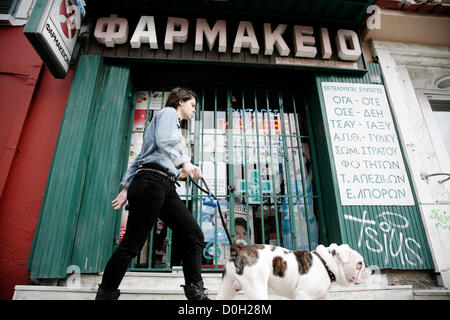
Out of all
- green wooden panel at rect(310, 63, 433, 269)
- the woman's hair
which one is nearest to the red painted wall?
the woman's hair

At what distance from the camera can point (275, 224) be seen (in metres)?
3.96

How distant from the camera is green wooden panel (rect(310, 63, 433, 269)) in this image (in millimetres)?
3389

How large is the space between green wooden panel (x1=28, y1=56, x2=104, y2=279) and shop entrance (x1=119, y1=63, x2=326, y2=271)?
2.46 feet

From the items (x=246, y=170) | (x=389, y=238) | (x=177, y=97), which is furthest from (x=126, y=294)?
(x=389, y=238)

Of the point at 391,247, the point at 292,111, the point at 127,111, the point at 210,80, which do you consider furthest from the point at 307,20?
the point at 391,247

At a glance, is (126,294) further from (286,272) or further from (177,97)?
(177,97)

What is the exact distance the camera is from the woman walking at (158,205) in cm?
176

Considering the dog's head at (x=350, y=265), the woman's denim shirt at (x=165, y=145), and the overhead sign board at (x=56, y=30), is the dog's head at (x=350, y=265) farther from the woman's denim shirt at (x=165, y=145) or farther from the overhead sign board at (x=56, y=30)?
the overhead sign board at (x=56, y=30)

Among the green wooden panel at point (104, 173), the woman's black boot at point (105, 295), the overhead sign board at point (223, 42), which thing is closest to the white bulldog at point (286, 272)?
the woman's black boot at point (105, 295)

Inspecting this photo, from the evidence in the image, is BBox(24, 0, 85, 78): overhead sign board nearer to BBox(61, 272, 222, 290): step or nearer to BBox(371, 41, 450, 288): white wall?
BBox(61, 272, 222, 290): step

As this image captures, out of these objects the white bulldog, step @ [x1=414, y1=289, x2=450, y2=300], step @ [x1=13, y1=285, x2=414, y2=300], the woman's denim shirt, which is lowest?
step @ [x1=414, y1=289, x2=450, y2=300]

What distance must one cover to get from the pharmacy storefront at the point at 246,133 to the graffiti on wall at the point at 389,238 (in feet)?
0.05
